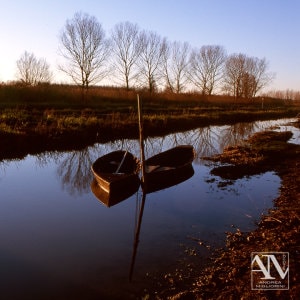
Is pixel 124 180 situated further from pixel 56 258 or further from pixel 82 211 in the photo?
pixel 56 258

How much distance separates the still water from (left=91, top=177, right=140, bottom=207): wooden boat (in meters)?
0.21

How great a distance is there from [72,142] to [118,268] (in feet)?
49.9

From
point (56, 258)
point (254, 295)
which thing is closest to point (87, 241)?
point (56, 258)

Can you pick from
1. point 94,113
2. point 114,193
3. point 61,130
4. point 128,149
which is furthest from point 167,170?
point 94,113

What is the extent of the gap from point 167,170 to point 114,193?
257 cm

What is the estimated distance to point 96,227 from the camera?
880cm

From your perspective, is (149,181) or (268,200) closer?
(268,200)

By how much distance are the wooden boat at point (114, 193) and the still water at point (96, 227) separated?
206 mm

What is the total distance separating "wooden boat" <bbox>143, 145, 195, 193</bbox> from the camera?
12.3 m

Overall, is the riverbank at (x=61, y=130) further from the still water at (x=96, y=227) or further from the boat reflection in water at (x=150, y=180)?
the boat reflection in water at (x=150, y=180)

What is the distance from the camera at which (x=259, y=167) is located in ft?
49.8

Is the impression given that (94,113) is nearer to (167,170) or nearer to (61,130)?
(61,130)

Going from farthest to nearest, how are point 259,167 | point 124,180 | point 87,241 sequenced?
point 259,167 < point 124,180 < point 87,241

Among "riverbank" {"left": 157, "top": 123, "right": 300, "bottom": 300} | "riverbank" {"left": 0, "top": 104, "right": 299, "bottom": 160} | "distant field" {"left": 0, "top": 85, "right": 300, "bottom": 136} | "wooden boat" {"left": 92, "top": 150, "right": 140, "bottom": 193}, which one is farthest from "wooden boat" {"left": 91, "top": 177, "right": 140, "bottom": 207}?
→ "distant field" {"left": 0, "top": 85, "right": 300, "bottom": 136}
